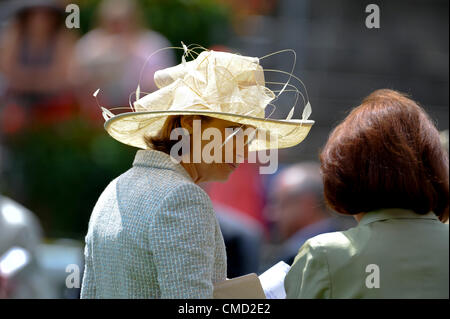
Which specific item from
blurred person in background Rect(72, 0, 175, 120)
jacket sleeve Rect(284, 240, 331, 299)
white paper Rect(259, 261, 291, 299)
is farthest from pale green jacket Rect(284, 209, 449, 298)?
blurred person in background Rect(72, 0, 175, 120)

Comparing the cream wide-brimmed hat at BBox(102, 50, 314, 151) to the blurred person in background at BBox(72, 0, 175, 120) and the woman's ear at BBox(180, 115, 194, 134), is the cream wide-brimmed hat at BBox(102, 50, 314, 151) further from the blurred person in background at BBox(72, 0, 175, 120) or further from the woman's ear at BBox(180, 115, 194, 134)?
Answer: the blurred person in background at BBox(72, 0, 175, 120)

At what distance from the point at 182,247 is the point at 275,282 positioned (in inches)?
18.1

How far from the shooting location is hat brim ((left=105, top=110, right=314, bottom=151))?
210cm

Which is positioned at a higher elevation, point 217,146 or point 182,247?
point 217,146

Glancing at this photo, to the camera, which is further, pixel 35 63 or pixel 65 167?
pixel 35 63

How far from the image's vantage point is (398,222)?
2.11 m

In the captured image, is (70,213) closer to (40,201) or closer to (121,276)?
(40,201)

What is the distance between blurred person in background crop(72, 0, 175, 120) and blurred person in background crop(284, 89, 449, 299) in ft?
12.4

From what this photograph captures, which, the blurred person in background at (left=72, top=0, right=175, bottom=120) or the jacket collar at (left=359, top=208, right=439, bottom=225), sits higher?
the blurred person in background at (left=72, top=0, right=175, bottom=120)

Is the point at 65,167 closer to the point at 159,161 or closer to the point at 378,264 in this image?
the point at 159,161

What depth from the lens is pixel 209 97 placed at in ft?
6.97

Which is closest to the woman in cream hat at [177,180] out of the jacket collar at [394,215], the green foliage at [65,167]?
the jacket collar at [394,215]

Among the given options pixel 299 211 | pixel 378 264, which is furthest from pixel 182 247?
pixel 299 211

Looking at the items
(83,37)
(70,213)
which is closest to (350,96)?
(83,37)
